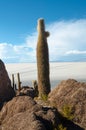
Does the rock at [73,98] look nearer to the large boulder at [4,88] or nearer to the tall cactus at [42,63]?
the large boulder at [4,88]

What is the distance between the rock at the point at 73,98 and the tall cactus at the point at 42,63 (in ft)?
19.3

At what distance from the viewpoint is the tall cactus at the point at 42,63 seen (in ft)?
72.2

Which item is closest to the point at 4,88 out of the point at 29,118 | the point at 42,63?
the point at 42,63

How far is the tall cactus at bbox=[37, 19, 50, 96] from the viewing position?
72.2 feet

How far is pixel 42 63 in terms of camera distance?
2220 cm

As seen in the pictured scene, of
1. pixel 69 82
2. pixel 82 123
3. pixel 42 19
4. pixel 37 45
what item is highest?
pixel 42 19

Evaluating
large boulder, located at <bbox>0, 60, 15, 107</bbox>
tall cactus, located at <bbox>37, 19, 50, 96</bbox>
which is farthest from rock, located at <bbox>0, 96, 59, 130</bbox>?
tall cactus, located at <bbox>37, 19, 50, 96</bbox>

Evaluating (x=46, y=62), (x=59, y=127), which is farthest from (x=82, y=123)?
(x=46, y=62)

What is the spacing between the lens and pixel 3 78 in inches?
687

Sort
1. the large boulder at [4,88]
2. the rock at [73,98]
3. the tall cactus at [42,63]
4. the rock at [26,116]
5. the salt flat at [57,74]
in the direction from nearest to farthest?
the rock at [26,116]
the rock at [73,98]
the large boulder at [4,88]
the tall cactus at [42,63]
the salt flat at [57,74]

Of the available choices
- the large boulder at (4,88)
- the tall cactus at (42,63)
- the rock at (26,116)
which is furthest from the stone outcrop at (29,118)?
the tall cactus at (42,63)

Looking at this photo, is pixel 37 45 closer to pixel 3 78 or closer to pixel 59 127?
pixel 3 78

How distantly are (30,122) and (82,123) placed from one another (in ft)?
11.3

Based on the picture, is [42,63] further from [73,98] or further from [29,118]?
[29,118]
